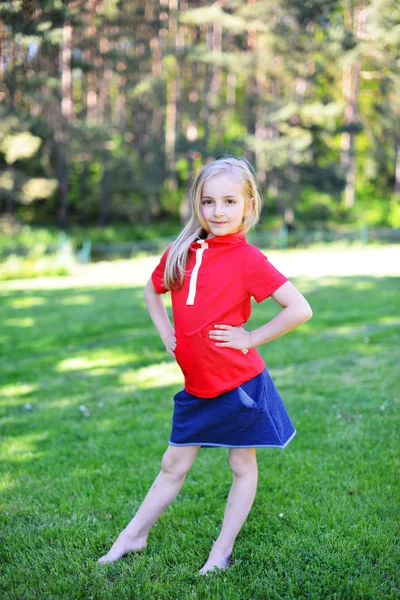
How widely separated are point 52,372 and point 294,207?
77.3 ft

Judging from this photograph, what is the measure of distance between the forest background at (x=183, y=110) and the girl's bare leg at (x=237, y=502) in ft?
51.1

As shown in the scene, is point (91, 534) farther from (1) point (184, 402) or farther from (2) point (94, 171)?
(2) point (94, 171)

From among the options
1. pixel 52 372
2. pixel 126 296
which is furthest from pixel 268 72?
pixel 52 372

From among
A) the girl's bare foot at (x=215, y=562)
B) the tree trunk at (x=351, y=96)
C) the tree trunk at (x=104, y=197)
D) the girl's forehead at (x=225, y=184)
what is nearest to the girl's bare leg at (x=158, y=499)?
the girl's bare foot at (x=215, y=562)

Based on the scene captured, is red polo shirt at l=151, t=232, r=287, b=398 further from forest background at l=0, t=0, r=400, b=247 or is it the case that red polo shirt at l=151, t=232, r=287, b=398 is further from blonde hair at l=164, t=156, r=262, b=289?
forest background at l=0, t=0, r=400, b=247

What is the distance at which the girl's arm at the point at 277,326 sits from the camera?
83.0 inches

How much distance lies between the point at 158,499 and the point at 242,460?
1.32ft

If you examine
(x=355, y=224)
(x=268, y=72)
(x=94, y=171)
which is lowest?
(x=355, y=224)

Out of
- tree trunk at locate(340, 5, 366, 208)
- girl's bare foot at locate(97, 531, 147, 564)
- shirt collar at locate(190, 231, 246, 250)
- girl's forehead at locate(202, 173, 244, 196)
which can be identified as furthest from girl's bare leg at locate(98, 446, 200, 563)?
tree trunk at locate(340, 5, 366, 208)

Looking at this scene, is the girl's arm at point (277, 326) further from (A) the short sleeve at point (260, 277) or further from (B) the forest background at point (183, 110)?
(B) the forest background at point (183, 110)

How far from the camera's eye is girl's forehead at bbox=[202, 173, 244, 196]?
7.41 feet

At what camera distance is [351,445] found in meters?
3.43

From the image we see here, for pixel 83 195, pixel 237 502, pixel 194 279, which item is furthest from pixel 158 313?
pixel 83 195

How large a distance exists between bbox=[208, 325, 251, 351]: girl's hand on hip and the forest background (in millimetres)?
15438
